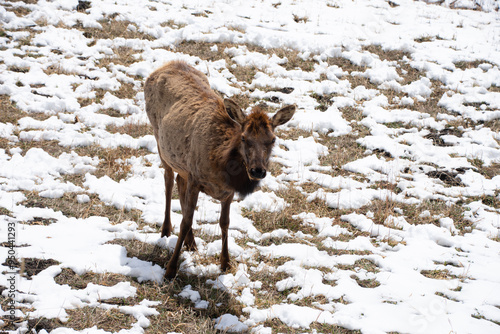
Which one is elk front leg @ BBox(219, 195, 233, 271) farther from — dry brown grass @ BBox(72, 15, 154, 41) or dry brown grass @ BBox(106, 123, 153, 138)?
dry brown grass @ BBox(72, 15, 154, 41)

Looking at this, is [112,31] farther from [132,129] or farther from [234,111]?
[234,111]

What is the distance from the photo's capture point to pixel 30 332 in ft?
11.3

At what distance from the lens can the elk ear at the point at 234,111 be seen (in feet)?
15.5

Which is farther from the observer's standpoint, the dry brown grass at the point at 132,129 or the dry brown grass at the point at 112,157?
the dry brown grass at the point at 132,129

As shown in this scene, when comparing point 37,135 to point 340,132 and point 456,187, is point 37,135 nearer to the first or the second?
point 340,132

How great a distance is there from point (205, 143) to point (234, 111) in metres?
0.57

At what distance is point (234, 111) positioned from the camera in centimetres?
480

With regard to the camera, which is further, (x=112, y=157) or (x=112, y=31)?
(x=112, y=31)

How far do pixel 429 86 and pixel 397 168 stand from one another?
4470 millimetres

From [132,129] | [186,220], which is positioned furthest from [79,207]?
[132,129]

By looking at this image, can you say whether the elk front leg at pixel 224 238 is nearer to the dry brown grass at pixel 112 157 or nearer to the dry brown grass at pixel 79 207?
the dry brown grass at pixel 79 207

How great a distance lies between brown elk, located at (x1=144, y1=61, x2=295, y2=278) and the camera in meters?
4.57

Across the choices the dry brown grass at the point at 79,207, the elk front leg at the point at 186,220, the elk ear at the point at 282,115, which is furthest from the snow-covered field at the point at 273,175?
the elk ear at the point at 282,115

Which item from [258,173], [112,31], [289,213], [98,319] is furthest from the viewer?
[112,31]
